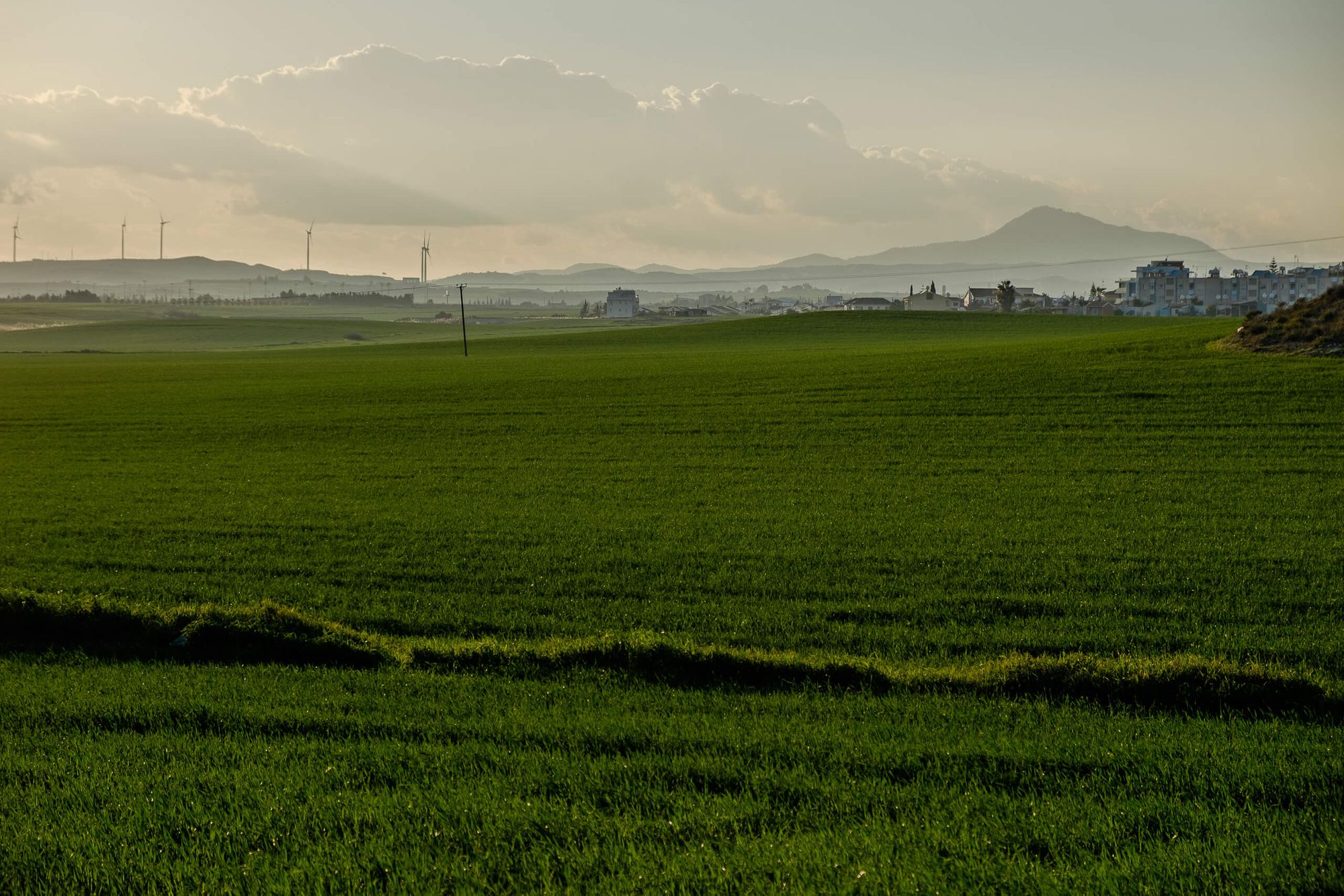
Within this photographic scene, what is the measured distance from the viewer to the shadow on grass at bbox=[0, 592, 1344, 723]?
427 inches

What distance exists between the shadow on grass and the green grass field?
5 cm

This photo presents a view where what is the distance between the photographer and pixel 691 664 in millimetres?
12117

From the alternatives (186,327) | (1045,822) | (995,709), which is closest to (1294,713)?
(995,709)

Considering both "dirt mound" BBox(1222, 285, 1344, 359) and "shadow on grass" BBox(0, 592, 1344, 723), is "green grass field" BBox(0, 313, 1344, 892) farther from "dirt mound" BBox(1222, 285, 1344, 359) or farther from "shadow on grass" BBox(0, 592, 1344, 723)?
"dirt mound" BBox(1222, 285, 1344, 359)

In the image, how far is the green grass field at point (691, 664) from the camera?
23.2 feet

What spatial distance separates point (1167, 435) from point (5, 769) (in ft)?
104

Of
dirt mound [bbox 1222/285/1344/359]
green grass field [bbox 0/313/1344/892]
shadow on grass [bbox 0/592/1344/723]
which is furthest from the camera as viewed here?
dirt mound [bbox 1222/285/1344/359]

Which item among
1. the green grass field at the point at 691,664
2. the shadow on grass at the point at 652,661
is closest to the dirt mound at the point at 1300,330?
the green grass field at the point at 691,664

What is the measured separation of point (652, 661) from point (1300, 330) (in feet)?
154

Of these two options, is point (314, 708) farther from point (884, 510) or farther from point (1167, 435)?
point (1167, 435)

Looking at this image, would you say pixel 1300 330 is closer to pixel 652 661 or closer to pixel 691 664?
pixel 691 664

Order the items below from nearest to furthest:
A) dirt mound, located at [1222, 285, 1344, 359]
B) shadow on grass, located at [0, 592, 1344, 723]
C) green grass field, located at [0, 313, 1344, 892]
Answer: green grass field, located at [0, 313, 1344, 892] → shadow on grass, located at [0, 592, 1344, 723] → dirt mound, located at [1222, 285, 1344, 359]

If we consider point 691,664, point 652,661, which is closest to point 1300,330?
point 691,664

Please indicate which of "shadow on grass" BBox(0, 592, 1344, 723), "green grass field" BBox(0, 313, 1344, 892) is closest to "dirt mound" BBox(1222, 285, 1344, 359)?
"green grass field" BBox(0, 313, 1344, 892)
